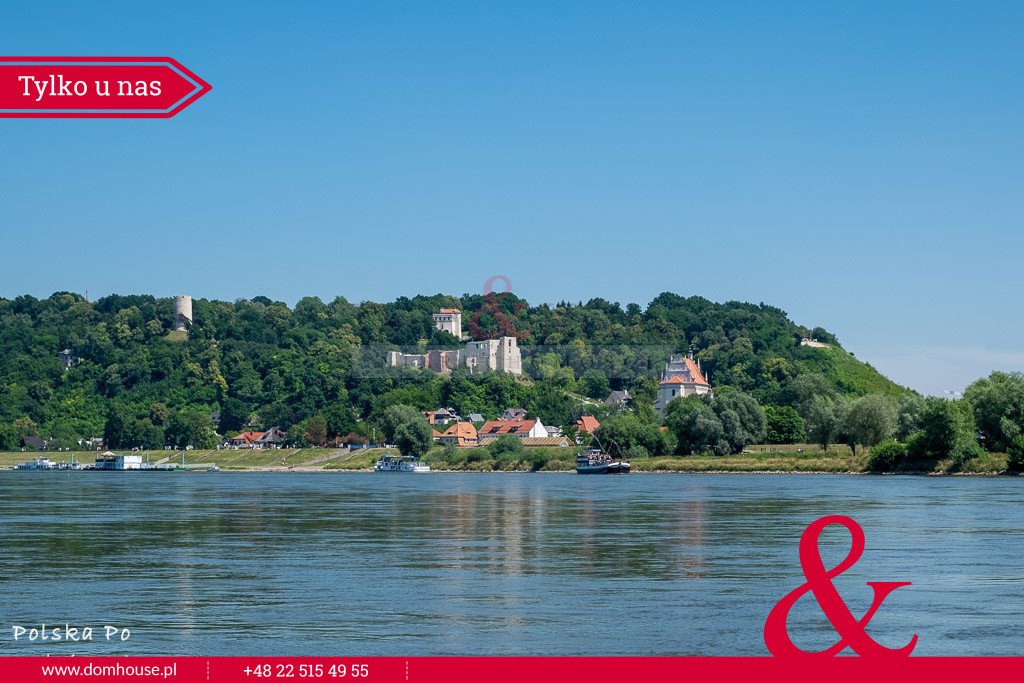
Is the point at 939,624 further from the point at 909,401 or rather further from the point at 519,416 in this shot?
the point at 519,416

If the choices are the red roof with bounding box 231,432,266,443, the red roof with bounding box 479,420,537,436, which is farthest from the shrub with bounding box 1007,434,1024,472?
the red roof with bounding box 231,432,266,443

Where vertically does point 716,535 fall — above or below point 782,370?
below

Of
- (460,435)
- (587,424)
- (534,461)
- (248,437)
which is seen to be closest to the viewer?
(534,461)

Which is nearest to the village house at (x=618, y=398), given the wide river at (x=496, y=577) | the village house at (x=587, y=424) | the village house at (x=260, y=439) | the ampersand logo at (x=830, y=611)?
the village house at (x=587, y=424)

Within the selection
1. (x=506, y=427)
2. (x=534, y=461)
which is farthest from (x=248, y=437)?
(x=534, y=461)

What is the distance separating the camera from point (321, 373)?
559ft

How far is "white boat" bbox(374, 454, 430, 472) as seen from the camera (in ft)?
359

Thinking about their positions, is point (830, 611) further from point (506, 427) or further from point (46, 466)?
point (46, 466)

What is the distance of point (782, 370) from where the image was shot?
157m

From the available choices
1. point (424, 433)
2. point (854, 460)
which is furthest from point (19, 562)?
point (424, 433)

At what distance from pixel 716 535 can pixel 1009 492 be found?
79.5 ft

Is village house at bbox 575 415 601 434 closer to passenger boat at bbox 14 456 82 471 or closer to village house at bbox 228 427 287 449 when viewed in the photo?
village house at bbox 228 427 287 449

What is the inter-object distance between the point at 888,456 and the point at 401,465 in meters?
44.4
